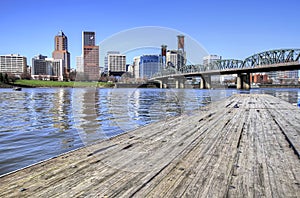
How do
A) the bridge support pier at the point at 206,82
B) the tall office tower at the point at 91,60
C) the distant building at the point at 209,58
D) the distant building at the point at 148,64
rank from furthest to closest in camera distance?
the bridge support pier at the point at 206,82 → the distant building at the point at 209,58 → the distant building at the point at 148,64 → the tall office tower at the point at 91,60

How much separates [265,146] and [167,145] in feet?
6.85

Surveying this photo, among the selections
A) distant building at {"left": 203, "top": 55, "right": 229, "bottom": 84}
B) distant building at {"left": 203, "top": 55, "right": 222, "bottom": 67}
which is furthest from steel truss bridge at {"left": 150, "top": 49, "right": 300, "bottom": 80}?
distant building at {"left": 203, "top": 55, "right": 222, "bottom": 67}

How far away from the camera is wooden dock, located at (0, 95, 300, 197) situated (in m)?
2.92

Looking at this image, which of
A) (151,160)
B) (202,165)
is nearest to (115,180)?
(151,160)

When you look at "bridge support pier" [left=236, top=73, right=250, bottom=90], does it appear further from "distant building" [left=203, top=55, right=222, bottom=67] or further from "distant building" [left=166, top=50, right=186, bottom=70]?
"distant building" [left=166, top=50, right=186, bottom=70]

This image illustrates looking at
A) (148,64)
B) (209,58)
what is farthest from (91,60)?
(209,58)

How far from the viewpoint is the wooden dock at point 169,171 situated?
9.58 ft

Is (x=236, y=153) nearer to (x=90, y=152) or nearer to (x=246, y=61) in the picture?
(x=90, y=152)

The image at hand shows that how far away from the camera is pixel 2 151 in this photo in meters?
6.57

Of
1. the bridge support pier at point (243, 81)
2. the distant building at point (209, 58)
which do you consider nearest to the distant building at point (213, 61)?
the distant building at point (209, 58)

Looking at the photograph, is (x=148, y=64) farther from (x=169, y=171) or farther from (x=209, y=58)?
(x=169, y=171)

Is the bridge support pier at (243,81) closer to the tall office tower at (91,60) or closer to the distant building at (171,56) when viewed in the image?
the distant building at (171,56)

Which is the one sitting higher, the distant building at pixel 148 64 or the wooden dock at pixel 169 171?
the distant building at pixel 148 64

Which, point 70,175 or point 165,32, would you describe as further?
point 165,32
